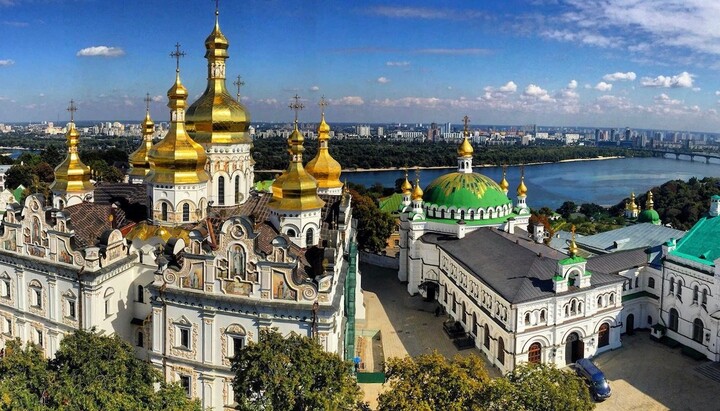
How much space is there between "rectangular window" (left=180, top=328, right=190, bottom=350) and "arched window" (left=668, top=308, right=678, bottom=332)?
1286 cm

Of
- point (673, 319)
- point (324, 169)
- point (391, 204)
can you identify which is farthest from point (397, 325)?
point (391, 204)

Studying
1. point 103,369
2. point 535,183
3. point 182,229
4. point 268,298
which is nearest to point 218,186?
point 182,229

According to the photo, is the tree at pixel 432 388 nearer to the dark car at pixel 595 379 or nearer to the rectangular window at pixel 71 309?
the dark car at pixel 595 379

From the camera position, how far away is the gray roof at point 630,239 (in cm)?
1888

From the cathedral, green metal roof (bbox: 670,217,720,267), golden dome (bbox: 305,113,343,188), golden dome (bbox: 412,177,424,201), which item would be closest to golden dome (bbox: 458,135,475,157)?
golden dome (bbox: 412,177,424,201)

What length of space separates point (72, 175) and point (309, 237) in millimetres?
6995

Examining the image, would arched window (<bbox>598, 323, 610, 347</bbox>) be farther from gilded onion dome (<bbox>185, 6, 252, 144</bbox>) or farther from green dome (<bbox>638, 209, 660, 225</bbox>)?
gilded onion dome (<bbox>185, 6, 252, 144</bbox>)

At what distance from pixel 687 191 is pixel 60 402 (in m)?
42.0

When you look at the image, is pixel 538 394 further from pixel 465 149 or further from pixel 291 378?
pixel 465 149

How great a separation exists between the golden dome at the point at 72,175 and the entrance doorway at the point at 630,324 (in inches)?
616

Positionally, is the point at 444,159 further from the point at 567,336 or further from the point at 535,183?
the point at 567,336

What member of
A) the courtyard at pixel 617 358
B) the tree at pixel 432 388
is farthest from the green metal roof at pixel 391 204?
the tree at pixel 432 388

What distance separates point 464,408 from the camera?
8.50 meters

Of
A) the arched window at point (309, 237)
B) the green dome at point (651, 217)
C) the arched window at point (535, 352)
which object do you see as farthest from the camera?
the green dome at point (651, 217)
